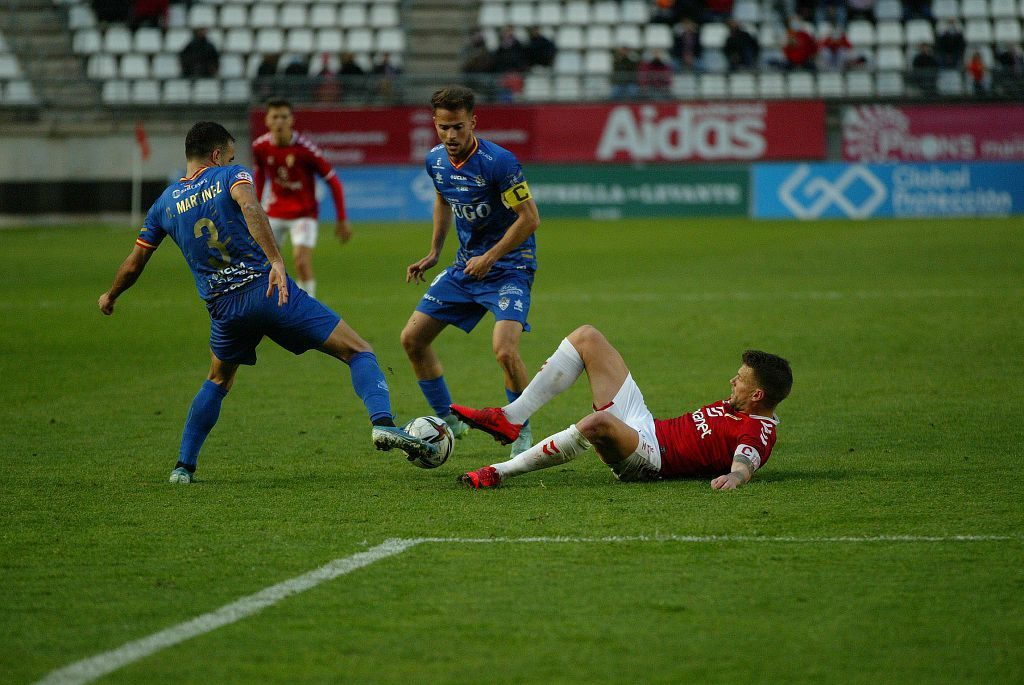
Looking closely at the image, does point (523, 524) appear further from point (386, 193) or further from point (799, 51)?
point (799, 51)

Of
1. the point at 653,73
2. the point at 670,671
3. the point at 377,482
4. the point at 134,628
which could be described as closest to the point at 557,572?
the point at 670,671

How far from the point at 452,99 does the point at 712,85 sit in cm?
2694

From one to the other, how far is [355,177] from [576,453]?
87.5 feet

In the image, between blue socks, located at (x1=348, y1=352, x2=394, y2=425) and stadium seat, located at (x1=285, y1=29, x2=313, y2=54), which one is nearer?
blue socks, located at (x1=348, y1=352, x2=394, y2=425)

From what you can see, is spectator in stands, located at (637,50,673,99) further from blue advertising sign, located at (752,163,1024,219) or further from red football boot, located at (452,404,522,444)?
red football boot, located at (452,404,522,444)

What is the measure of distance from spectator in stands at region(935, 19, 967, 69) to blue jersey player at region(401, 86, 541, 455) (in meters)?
27.7

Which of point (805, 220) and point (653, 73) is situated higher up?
point (653, 73)

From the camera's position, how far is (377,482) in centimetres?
684

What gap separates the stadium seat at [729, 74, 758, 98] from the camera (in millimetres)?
33250

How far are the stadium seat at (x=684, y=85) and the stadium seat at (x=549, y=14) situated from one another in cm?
487

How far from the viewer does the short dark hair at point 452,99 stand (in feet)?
24.0

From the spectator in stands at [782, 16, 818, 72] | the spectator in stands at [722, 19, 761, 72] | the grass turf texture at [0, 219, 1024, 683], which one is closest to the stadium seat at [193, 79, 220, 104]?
the spectator in stands at [722, 19, 761, 72]

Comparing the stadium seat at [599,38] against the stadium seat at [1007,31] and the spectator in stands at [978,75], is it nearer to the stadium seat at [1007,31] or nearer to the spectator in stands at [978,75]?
the spectator in stands at [978,75]

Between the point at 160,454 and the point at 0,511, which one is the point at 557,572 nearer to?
the point at 0,511
